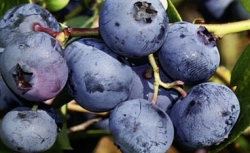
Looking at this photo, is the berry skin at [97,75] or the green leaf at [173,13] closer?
the berry skin at [97,75]

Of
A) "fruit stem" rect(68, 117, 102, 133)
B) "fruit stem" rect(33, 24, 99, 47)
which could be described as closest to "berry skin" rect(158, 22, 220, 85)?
"fruit stem" rect(33, 24, 99, 47)

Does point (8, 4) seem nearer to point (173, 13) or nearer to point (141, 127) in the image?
point (173, 13)

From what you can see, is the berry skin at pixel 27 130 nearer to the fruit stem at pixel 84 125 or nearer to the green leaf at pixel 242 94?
the green leaf at pixel 242 94

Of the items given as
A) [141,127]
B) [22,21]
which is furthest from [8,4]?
[141,127]

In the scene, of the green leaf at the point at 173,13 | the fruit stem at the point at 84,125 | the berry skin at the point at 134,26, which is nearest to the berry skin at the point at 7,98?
the berry skin at the point at 134,26

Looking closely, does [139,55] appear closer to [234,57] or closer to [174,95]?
[174,95]

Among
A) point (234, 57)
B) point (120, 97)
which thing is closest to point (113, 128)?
point (120, 97)

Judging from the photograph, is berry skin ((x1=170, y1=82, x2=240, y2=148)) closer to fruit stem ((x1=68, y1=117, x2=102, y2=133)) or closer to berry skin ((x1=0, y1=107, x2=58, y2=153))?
berry skin ((x1=0, y1=107, x2=58, y2=153))
